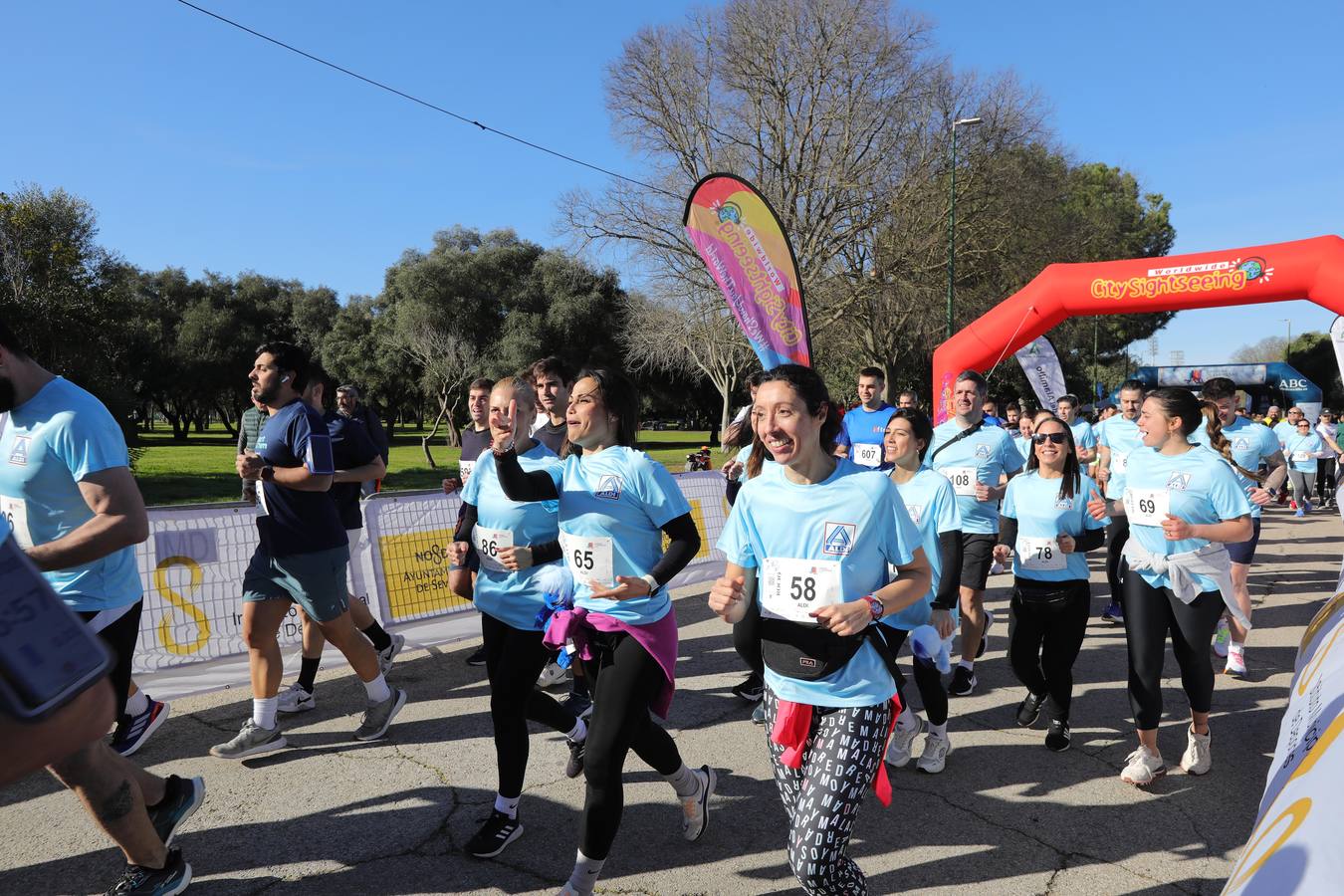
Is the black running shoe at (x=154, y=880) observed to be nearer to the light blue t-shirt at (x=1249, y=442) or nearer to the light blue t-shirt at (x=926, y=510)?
the light blue t-shirt at (x=926, y=510)

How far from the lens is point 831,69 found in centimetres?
2525

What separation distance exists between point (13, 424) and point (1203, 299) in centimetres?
1308

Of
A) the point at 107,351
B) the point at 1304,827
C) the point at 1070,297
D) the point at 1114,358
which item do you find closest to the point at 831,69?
the point at 1070,297

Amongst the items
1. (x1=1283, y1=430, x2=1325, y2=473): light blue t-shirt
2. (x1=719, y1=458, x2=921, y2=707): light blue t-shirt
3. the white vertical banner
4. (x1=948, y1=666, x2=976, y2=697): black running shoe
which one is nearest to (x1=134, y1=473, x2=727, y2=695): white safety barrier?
(x1=948, y1=666, x2=976, y2=697): black running shoe

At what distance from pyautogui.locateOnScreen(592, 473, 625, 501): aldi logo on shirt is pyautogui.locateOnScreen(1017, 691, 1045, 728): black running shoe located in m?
3.07

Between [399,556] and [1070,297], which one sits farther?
[1070,297]

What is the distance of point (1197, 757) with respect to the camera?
4270 mm

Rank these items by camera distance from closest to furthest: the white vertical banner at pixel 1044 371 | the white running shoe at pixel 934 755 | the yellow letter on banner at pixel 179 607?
1. the white running shoe at pixel 934 755
2. the yellow letter on banner at pixel 179 607
3. the white vertical banner at pixel 1044 371

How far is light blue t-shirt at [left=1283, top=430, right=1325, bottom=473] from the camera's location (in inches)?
613

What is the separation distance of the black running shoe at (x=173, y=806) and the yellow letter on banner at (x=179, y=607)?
7.91 ft

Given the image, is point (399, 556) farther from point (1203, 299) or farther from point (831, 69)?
point (831, 69)

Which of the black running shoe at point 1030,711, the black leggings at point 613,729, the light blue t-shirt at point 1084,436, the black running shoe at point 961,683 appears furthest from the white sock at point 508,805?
the light blue t-shirt at point 1084,436

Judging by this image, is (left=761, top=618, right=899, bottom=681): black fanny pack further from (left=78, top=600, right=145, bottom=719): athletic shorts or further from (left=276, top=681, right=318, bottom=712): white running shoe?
(left=276, top=681, right=318, bottom=712): white running shoe

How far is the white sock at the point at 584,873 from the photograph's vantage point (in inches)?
117
